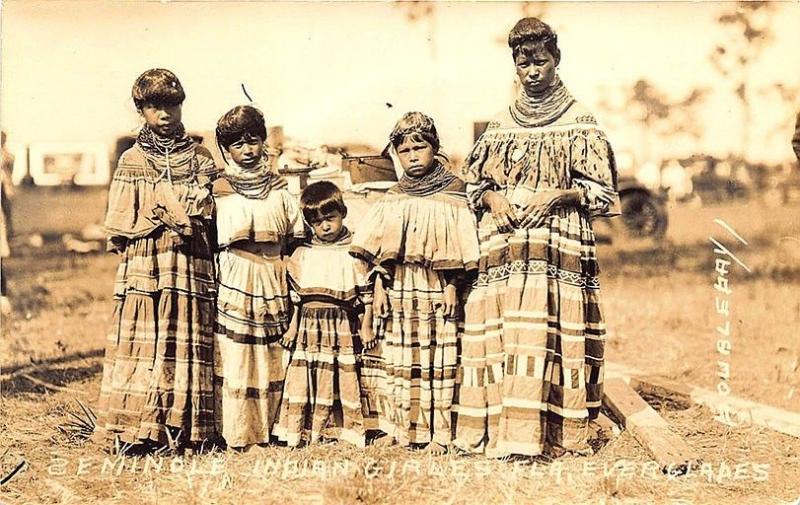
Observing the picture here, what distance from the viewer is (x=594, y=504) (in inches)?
190

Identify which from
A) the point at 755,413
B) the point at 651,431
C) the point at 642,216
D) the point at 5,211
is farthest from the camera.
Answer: the point at 642,216

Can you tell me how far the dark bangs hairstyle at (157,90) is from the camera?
16.7ft

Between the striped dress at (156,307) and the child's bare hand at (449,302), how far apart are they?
4.21ft

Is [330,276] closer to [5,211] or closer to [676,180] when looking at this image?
[5,211]

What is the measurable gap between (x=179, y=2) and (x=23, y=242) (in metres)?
1.61

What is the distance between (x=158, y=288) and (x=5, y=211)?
1078mm

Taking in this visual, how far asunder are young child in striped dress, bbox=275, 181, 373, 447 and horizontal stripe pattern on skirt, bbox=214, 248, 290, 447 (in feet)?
0.27

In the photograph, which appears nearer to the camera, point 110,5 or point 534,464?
point 534,464

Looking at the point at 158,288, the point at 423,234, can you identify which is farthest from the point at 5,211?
the point at 423,234

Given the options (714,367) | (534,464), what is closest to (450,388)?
(534,464)

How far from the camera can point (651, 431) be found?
5266mm

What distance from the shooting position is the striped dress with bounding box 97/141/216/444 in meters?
5.03

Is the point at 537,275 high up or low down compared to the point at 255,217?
down

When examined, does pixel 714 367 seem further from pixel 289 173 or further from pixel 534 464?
pixel 289 173
